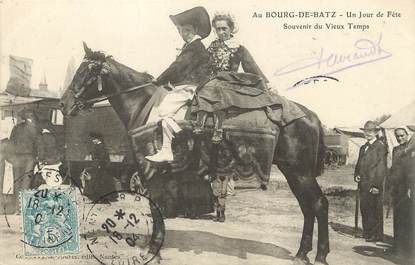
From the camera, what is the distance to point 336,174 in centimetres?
438

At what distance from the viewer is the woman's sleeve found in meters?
→ 4.36

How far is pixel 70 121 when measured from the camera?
4.43 meters

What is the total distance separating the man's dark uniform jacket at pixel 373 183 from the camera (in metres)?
4.39

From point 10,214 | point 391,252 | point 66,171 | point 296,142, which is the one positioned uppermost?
point 296,142

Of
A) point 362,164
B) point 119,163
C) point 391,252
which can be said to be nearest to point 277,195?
point 362,164

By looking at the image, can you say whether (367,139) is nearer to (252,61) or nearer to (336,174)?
(336,174)

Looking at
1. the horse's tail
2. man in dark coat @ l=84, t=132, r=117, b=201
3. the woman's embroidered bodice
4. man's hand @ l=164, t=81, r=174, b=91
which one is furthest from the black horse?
the woman's embroidered bodice

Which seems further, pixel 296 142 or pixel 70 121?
pixel 70 121

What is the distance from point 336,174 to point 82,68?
2465 millimetres

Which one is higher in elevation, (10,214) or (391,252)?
(10,214)

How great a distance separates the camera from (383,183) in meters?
4.39

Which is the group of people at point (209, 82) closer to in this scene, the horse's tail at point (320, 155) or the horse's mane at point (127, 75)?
the horse's mane at point (127, 75)

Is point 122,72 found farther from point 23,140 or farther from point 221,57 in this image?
point 23,140

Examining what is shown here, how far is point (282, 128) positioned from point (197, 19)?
1249 millimetres
